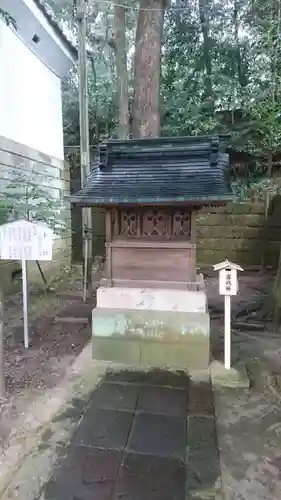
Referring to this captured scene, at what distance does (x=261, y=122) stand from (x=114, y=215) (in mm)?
6719

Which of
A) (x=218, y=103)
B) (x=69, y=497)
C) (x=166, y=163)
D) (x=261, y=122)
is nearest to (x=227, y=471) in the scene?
(x=69, y=497)

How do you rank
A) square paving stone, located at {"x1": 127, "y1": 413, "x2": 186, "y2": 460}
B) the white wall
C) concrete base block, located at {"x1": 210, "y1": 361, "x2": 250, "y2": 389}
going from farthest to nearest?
the white wall < concrete base block, located at {"x1": 210, "y1": 361, "x2": 250, "y2": 389} < square paving stone, located at {"x1": 127, "y1": 413, "x2": 186, "y2": 460}

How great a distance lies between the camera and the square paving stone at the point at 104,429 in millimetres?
2537

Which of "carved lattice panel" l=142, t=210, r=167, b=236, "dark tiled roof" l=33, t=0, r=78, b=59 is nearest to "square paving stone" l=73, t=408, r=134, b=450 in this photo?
"carved lattice panel" l=142, t=210, r=167, b=236

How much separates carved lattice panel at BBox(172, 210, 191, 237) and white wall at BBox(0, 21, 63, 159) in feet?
13.2

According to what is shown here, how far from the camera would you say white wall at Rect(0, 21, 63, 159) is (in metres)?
6.34

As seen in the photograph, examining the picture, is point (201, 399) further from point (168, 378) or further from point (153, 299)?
point (153, 299)

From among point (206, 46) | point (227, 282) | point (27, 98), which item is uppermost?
point (206, 46)

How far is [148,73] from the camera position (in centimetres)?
612

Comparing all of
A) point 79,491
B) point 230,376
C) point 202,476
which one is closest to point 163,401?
point 230,376

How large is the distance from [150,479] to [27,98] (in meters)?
6.90

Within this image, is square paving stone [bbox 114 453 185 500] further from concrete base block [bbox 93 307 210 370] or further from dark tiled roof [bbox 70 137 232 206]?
dark tiled roof [bbox 70 137 232 206]

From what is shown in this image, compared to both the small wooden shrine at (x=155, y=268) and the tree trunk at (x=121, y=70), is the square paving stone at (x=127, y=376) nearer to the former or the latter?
the small wooden shrine at (x=155, y=268)

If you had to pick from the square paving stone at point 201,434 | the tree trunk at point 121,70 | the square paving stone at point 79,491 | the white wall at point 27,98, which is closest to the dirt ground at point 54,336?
the square paving stone at point 79,491
